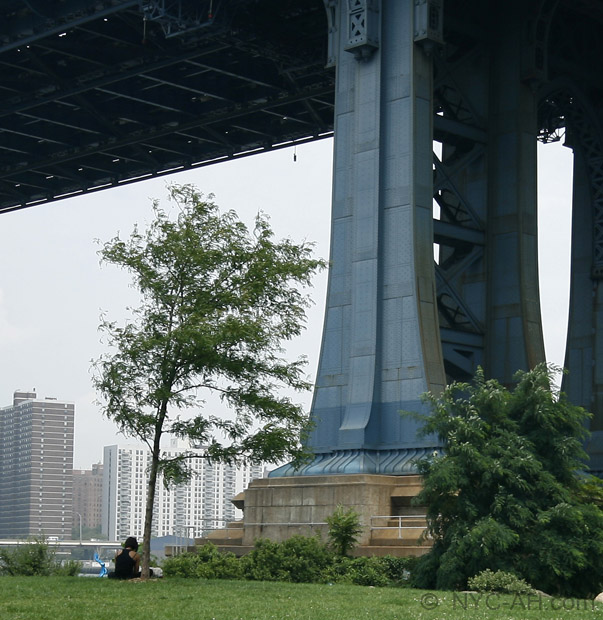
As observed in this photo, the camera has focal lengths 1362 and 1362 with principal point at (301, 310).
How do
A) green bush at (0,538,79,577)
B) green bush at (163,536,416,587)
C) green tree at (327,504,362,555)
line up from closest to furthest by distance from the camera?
green bush at (163,536,416,587)
green tree at (327,504,362,555)
green bush at (0,538,79,577)

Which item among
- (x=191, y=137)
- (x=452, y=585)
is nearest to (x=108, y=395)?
(x=452, y=585)

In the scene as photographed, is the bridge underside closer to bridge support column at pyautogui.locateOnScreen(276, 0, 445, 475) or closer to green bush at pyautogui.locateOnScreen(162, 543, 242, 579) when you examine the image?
bridge support column at pyautogui.locateOnScreen(276, 0, 445, 475)

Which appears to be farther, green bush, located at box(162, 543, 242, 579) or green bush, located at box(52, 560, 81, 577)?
green bush, located at box(52, 560, 81, 577)

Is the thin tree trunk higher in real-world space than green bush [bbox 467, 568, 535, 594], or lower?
higher

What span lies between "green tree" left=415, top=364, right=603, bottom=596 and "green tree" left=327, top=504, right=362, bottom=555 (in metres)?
3.14

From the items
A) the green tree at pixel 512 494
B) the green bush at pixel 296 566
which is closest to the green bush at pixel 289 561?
the green bush at pixel 296 566

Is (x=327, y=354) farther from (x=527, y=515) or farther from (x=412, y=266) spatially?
(x=527, y=515)

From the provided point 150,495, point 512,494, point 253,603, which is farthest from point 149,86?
point 253,603

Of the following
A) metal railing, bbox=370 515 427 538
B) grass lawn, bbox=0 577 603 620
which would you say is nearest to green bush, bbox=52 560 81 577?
grass lawn, bbox=0 577 603 620

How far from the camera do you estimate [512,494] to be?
29984mm

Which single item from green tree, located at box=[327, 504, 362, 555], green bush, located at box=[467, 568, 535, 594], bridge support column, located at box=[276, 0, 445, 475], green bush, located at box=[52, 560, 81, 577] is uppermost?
bridge support column, located at box=[276, 0, 445, 475]

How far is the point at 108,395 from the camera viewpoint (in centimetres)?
3152

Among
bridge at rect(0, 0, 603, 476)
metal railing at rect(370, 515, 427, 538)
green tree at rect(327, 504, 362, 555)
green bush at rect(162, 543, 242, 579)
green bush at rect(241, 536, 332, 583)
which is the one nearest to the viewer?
green bush at rect(241, 536, 332, 583)

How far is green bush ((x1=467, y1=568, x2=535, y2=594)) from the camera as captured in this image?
2714 centimetres
